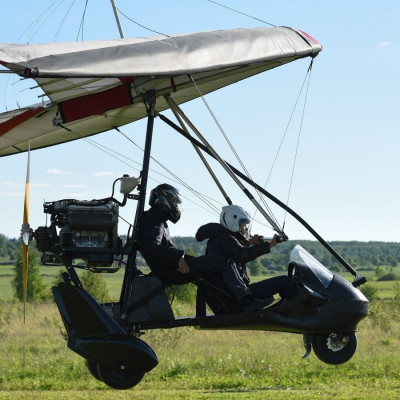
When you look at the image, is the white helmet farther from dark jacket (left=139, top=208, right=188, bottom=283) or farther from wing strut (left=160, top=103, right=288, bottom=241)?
dark jacket (left=139, top=208, right=188, bottom=283)

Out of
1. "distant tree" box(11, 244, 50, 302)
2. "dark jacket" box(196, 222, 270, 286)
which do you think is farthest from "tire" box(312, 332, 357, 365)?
"distant tree" box(11, 244, 50, 302)

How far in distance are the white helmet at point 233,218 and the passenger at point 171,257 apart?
412 mm

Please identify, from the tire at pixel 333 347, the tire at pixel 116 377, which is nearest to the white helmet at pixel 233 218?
the tire at pixel 333 347

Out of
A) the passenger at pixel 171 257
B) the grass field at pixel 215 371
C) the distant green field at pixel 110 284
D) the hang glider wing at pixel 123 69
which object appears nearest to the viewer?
the hang glider wing at pixel 123 69

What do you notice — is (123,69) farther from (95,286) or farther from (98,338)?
(95,286)

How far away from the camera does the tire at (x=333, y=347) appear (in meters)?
12.5

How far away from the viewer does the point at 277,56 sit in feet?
40.5

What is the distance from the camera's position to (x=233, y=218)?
1184 cm

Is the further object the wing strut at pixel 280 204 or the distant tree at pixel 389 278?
the distant tree at pixel 389 278

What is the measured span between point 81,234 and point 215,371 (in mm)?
14338

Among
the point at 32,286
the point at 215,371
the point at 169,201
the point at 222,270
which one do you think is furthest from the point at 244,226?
the point at 32,286

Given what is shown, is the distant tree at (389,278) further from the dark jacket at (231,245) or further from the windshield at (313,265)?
the dark jacket at (231,245)

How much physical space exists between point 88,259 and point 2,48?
10.2 ft

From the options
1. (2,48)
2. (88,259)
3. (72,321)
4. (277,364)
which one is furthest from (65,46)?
(277,364)
